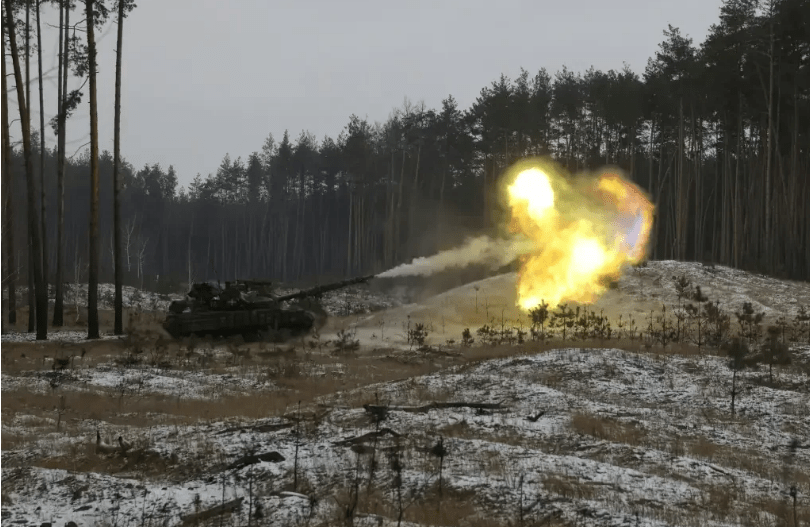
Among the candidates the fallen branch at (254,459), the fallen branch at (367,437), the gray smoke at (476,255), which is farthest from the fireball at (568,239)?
the fallen branch at (254,459)

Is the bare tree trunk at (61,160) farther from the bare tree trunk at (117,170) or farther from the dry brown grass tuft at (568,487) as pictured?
the dry brown grass tuft at (568,487)

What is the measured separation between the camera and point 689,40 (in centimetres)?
4891

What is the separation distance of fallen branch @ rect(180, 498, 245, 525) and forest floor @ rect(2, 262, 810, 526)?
0.9 inches

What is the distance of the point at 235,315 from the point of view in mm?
26281

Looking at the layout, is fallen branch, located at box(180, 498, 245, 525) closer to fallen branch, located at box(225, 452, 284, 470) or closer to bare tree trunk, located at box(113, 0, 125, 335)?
fallen branch, located at box(225, 452, 284, 470)

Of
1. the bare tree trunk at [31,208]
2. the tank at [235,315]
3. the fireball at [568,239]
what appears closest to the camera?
the bare tree trunk at [31,208]

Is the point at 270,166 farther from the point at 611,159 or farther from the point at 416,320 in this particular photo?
the point at 416,320

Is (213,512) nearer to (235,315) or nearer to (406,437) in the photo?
(406,437)

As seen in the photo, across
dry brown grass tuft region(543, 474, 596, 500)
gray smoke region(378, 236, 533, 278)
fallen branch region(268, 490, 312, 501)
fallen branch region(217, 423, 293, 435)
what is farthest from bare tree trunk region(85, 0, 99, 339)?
dry brown grass tuft region(543, 474, 596, 500)

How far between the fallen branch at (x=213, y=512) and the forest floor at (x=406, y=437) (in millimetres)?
22

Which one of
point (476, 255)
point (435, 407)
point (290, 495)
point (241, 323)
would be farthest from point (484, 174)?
point (290, 495)

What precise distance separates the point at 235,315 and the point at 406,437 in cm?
1712

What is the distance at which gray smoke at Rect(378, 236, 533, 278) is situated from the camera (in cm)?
3484

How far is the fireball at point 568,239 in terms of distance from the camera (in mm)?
32812
